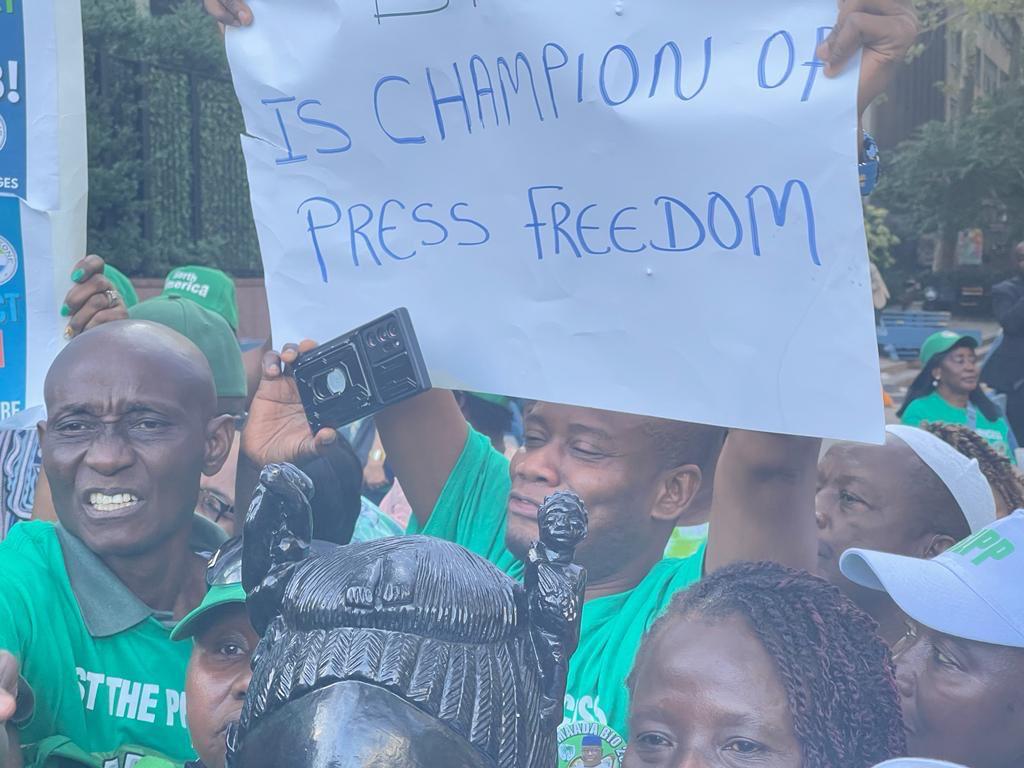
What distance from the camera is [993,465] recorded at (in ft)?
7.80

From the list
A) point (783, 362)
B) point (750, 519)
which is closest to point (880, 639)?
point (750, 519)

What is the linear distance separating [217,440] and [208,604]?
340mm

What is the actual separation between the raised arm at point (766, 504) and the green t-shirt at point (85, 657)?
0.98 m

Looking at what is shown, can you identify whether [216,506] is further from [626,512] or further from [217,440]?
[626,512]

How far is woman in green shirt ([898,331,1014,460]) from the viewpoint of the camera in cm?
590

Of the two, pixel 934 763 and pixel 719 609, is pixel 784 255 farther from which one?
pixel 934 763

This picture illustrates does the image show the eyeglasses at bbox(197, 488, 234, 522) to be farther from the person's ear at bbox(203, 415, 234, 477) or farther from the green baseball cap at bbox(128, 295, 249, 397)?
the person's ear at bbox(203, 415, 234, 477)

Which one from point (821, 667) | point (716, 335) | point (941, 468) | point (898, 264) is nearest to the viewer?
point (821, 667)

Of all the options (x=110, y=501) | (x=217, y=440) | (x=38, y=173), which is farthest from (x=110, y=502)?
(x=38, y=173)

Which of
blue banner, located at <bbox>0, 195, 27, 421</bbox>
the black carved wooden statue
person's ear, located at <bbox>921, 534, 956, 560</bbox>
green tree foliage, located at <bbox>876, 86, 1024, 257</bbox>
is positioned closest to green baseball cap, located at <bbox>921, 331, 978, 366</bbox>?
person's ear, located at <bbox>921, 534, 956, 560</bbox>

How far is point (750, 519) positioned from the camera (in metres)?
1.73

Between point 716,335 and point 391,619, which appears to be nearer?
point 391,619

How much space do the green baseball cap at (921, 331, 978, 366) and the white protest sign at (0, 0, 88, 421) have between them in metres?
4.60

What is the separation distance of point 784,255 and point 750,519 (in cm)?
37
